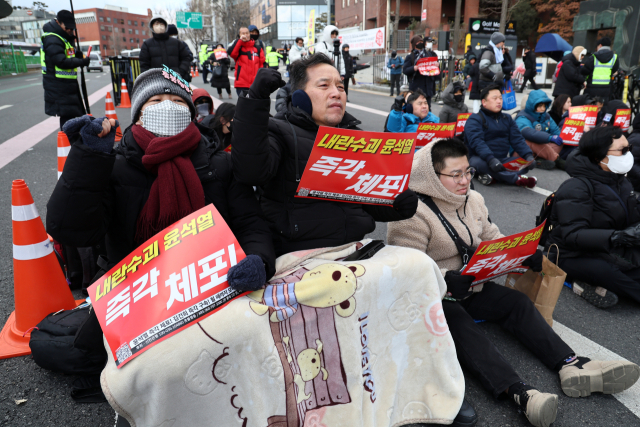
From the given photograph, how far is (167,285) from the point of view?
1630 millimetres

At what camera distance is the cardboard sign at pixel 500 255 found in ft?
7.26

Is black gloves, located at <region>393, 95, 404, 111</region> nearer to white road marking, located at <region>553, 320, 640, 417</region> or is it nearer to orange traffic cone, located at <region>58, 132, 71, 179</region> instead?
white road marking, located at <region>553, 320, 640, 417</region>

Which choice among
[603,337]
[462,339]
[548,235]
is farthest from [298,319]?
[548,235]

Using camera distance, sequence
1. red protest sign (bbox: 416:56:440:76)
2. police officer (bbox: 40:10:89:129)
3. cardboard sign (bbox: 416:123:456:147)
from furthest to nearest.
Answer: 1. red protest sign (bbox: 416:56:440:76)
2. police officer (bbox: 40:10:89:129)
3. cardboard sign (bbox: 416:123:456:147)

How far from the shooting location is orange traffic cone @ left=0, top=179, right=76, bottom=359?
242 centimetres

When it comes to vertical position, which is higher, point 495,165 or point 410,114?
point 410,114

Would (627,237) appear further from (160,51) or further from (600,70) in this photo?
(600,70)

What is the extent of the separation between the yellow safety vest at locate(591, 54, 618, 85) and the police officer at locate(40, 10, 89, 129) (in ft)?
29.5

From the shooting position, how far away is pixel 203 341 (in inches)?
60.9

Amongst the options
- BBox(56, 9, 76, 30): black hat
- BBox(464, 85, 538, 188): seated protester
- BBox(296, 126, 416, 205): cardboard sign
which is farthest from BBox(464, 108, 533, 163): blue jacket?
BBox(56, 9, 76, 30): black hat

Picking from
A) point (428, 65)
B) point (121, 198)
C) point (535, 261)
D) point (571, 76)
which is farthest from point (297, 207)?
point (428, 65)

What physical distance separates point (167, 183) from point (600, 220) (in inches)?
112

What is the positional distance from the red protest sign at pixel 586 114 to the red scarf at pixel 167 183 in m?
6.56

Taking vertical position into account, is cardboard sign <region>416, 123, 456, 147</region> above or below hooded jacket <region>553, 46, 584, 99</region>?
below
